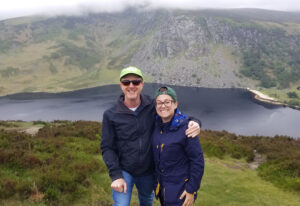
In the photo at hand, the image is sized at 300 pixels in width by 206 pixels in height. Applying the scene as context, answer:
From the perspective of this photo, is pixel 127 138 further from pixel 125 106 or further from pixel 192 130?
pixel 192 130

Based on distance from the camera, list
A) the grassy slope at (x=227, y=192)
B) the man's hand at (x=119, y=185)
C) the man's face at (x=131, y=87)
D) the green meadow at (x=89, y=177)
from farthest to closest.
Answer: the grassy slope at (x=227, y=192)
the green meadow at (x=89, y=177)
the man's face at (x=131, y=87)
the man's hand at (x=119, y=185)

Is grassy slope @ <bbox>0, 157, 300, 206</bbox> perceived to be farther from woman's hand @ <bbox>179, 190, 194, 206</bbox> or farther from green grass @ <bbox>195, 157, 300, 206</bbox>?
woman's hand @ <bbox>179, 190, 194, 206</bbox>

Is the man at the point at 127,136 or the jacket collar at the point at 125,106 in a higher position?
the jacket collar at the point at 125,106

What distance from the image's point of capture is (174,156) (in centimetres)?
425

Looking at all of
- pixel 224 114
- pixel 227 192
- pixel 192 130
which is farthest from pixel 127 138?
pixel 224 114

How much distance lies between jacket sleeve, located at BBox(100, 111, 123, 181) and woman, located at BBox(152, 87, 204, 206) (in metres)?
0.77

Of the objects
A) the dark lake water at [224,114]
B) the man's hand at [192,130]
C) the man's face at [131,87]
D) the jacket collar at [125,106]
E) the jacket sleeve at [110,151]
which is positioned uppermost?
the man's face at [131,87]

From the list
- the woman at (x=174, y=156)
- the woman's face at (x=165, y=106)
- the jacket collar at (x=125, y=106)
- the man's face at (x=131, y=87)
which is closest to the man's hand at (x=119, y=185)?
the woman at (x=174, y=156)

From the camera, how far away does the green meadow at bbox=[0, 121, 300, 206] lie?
22.3 feet

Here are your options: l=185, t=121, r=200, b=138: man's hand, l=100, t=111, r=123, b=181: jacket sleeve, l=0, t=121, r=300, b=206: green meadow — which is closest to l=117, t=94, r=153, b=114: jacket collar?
l=100, t=111, r=123, b=181: jacket sleeve

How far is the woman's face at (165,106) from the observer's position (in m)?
4.36

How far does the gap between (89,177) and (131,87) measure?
17.5 ft

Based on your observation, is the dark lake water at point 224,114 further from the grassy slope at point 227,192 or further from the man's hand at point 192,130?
the man's hand at point 192,130

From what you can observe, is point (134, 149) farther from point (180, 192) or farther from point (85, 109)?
point (85, 109)
